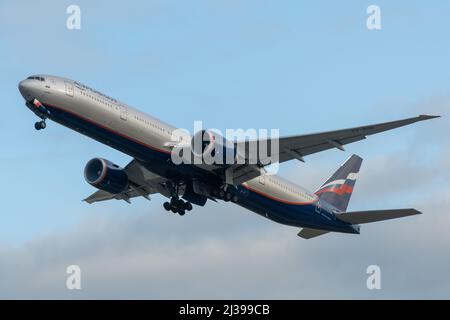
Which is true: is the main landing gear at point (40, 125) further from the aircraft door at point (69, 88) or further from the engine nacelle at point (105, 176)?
the engine nacelle at point (105, 176)

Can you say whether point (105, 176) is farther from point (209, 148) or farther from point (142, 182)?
point (209, 148)

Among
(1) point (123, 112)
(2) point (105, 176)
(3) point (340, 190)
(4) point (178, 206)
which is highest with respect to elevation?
(1) point (123, 112)

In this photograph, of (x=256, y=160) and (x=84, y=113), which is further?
(x=256, y=160)

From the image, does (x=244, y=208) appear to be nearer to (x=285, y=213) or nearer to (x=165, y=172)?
(x=285, y=213)

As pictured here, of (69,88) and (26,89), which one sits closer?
(26,89)

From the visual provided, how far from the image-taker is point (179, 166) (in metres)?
47.3

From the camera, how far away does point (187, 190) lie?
50.4 meters

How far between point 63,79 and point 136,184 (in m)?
9.32

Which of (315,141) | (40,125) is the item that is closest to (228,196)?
(315,141)

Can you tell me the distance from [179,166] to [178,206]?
4865mm

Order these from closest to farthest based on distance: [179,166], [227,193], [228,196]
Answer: [179,166]
[227,193]
[228,196]

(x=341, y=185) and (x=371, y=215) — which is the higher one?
(x=341, y=185)
